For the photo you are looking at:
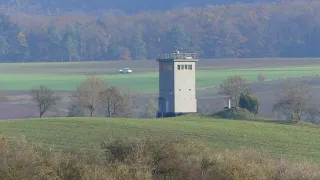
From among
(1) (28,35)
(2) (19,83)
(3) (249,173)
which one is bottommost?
(3) (249,173)

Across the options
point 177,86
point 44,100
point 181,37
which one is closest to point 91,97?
point 44,100

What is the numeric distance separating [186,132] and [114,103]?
731 inches

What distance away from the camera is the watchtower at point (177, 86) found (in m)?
61.1

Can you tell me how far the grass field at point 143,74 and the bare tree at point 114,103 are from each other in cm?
2214

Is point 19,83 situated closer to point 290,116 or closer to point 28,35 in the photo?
point 290,116

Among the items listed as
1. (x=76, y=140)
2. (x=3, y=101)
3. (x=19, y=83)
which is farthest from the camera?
(x=19, y=83)

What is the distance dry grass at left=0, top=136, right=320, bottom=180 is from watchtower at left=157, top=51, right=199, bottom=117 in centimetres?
3091

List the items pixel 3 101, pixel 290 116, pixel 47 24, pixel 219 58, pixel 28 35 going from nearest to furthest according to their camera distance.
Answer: pixel 290 116 → pixel 3 101 → pixel 219 58 → pixel 28 35 → pixel 47 24

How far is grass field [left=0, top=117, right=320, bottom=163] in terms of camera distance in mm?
37688

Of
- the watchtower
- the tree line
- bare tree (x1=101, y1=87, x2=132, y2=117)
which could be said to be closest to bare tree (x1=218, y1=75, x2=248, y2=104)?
the tree line

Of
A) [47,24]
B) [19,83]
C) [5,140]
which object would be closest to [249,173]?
[5,140]

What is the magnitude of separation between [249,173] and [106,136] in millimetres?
11129

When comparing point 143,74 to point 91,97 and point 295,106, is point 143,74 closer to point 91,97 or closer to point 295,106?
point 91,97

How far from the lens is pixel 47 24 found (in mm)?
185875
